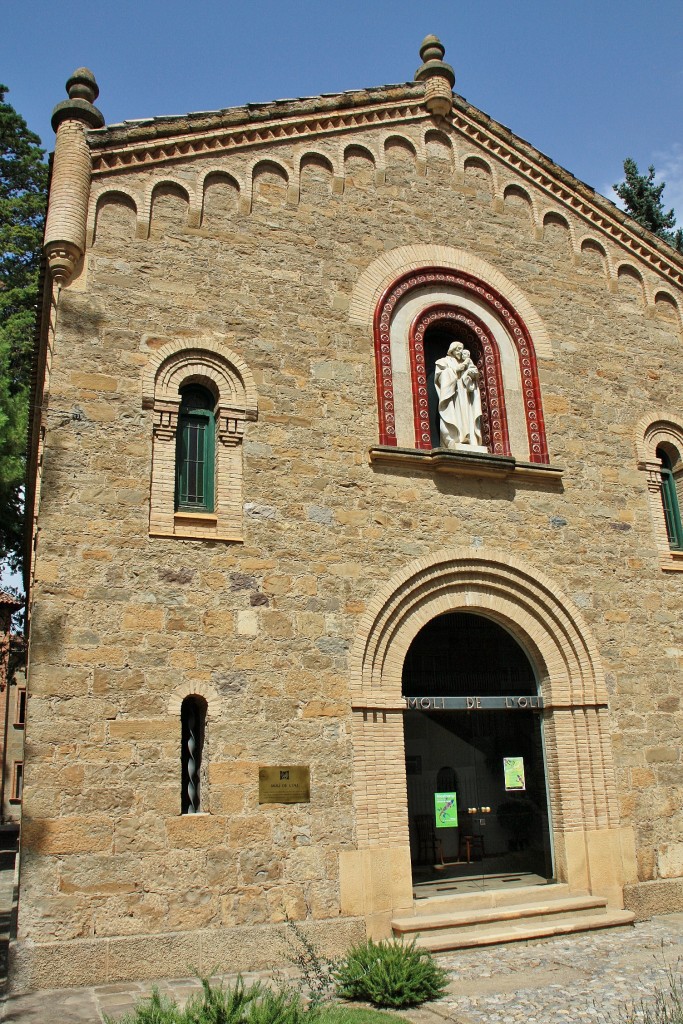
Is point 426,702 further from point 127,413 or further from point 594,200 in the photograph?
point 594,200

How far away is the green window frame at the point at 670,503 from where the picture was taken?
12.5 metres

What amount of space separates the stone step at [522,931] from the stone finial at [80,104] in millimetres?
9887

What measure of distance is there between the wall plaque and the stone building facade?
0.17ft

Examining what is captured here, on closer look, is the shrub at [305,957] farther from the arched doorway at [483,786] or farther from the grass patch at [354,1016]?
the arched doorway at [483,786]

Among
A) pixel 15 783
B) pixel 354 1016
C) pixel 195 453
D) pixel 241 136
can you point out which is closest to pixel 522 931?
pixel 354 1016

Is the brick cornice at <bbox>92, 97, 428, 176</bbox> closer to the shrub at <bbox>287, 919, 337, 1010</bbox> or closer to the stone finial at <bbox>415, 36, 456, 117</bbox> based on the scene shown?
the stone finial at <bbox>415, 36, 456, 117</bbox>

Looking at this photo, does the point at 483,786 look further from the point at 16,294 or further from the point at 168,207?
the point at 16,294

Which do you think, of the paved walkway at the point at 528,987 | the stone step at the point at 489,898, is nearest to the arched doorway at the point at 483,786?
the stone step at the point at 489,898

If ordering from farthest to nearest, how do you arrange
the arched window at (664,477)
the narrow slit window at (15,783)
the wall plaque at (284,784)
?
the narrow slit window at (15,783), the arched window at (664,477), the wall plaque at (284,784)

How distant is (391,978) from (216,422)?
237 inches

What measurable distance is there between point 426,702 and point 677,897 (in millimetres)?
4055

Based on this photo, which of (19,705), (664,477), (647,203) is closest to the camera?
(664,477)

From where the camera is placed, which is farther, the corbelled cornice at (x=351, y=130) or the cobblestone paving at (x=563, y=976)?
the corbelled cornice at (x=351, y=130)

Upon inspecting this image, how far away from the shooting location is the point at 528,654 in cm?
→ 1109
